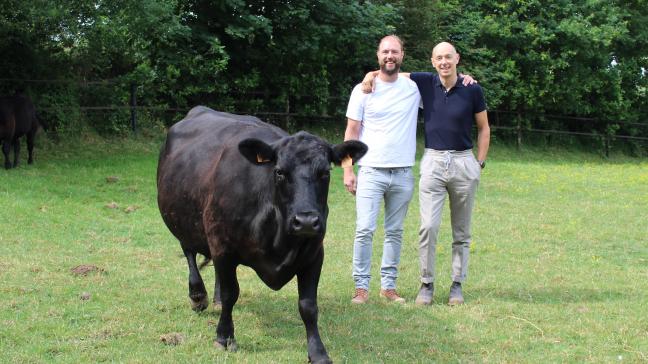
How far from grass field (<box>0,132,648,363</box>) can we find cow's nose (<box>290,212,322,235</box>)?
1.02 m

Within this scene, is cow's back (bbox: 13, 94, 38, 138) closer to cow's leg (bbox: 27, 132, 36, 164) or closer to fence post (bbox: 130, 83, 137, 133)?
cow's leg (bbox: 27, 132, 36, 164)

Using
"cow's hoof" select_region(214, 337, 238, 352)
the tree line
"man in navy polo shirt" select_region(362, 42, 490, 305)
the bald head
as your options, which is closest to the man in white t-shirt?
"man in navy polo shirt" select_region(362, 42, 490, 305)

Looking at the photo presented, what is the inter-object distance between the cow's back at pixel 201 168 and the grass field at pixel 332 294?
816 millimetres

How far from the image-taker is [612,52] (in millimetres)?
34031

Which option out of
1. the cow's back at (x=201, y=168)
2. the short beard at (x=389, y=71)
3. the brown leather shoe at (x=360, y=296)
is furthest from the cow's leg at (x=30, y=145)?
the short beard at (x=389, y=71)

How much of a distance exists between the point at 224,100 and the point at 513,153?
12.2 meters

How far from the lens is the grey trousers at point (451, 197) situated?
22.9ft

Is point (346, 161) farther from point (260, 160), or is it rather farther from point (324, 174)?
point (260, 160)

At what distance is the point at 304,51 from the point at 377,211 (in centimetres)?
1663

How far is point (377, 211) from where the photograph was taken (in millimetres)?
7078

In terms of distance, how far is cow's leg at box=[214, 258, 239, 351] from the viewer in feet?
18.5

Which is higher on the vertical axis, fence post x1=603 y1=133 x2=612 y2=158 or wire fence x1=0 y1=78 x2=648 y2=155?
wire fence x1=0 y1=78 x2=648 y2=155

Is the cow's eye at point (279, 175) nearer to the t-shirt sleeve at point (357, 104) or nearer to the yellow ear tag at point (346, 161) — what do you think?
the yellow ear tag at point (346, 161)

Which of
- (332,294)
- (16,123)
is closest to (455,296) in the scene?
A: (332,294)
